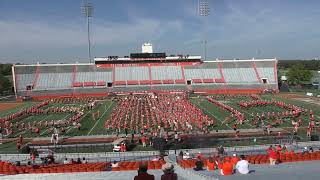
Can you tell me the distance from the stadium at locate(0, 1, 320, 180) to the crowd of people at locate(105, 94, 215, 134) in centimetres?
10

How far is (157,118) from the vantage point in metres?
33.9

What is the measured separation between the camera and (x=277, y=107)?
4053cm

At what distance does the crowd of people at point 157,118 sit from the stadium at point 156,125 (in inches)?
3.9

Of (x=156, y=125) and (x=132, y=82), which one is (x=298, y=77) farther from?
(x=156, y=125)

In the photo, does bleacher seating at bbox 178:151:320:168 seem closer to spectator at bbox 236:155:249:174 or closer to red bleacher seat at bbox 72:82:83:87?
spectator at bbox 236:155:249:174

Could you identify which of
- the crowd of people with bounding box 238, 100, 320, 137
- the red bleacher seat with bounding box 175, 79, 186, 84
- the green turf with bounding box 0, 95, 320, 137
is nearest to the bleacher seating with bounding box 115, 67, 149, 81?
the red bleacher seat with bounding box 175, 79, 186, 84

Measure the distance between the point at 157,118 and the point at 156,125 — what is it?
317 cm

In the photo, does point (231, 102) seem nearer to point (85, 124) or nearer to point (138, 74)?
point (85, 124)

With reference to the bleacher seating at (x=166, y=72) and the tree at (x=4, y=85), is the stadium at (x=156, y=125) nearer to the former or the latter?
the bleacher seating at (x=166, y=72)

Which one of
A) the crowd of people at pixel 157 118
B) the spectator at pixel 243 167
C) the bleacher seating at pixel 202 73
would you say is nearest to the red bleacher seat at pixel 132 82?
the bleacher seating at pixel 202 73

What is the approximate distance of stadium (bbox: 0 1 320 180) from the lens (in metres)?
14.5

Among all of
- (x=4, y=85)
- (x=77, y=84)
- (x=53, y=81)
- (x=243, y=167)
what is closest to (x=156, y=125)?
(x=243, y=167)

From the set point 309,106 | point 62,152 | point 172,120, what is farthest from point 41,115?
point 309,106

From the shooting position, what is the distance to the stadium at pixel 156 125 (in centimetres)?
1446
